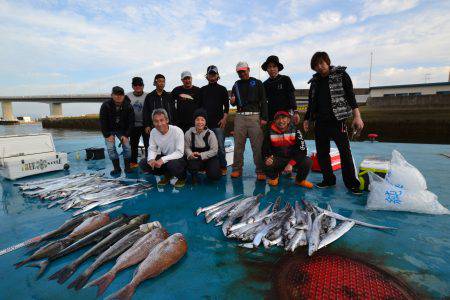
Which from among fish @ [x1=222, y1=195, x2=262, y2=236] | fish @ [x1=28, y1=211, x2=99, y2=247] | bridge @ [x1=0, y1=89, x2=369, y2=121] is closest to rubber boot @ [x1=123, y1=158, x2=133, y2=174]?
fish @ [x1=28, y1=211, x2=99, y2=247]

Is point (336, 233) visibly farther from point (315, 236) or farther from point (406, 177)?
point (406, 177)

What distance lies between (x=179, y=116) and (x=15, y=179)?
14.5 ft

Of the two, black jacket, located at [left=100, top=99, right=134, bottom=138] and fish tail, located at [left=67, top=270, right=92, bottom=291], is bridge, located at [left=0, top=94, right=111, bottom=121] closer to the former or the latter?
black jacket, located at [left=100, top=99, right=134, bottom=138]

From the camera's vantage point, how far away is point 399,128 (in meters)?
22.9

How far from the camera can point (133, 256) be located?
2666 mm

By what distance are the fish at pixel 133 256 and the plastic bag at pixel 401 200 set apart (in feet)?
10.2

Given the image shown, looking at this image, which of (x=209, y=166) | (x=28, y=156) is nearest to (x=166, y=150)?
(x=209, y=166)

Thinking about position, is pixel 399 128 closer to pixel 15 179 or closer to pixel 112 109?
pixel 112 109

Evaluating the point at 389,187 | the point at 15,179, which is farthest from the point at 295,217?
the point at 15,179

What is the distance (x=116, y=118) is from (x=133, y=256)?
4654mm

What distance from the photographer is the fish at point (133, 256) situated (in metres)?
2.32

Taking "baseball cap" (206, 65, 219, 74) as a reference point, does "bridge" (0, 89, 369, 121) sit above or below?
above

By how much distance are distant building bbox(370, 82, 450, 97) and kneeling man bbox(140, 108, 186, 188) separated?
45119mm

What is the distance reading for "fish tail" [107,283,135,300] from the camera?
6.96ft
